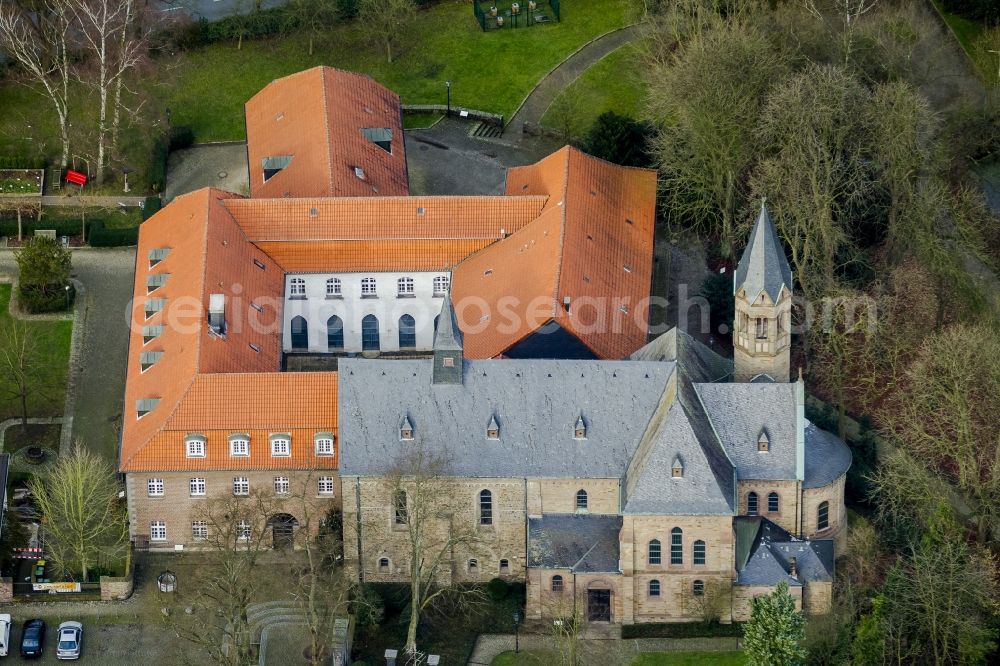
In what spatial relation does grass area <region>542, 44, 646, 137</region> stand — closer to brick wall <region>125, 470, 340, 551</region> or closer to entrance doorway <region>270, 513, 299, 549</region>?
brick wall <region>125, 470, 340, 551</region>

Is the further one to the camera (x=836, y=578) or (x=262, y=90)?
(x=262, y=90)

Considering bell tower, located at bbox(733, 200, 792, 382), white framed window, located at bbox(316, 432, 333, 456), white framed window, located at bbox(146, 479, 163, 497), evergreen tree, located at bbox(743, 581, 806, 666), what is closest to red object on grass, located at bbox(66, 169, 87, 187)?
white framed window, located at bbox(146, 479, 163, 497)

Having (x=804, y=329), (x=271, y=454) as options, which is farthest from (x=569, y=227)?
(x=271, y=454)

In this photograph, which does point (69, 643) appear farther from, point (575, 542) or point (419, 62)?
point (419, 62)

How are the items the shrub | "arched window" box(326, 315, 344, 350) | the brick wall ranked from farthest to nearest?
"arched window" box(326, 315, 344, 350)
the brick wall
the shrub

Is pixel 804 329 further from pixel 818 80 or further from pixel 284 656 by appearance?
pixel 284 656

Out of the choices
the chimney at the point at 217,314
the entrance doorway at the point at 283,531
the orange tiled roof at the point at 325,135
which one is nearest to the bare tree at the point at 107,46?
the orange tiled roof at the point at 325,135
